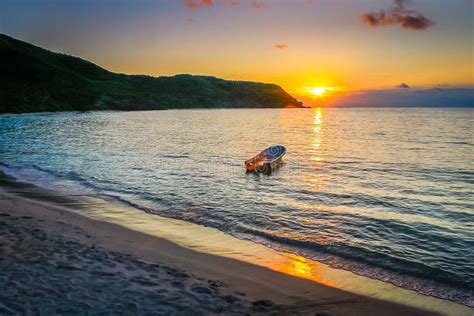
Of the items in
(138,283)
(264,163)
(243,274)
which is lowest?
(243,274)

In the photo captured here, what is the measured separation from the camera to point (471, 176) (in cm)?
2709

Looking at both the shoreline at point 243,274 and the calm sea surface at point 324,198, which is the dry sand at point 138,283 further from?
the calm sea surface at point 324,198

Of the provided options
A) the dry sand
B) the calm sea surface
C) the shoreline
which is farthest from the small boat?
the dry sand

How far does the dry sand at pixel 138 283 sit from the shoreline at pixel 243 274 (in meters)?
0.02

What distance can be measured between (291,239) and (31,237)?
7870 millimetres

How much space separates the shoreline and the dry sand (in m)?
0.02

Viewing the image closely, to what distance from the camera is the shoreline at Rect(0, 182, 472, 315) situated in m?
8.20

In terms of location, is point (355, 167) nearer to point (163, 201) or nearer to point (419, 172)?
point (419, 172)

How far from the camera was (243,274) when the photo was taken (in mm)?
9609

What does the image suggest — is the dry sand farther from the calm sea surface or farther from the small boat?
the small boat

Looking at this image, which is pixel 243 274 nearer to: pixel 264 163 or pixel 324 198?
pixel 324 198

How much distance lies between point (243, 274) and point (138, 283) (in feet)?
8.64

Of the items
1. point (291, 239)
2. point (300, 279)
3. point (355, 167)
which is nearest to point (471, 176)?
point (355, 167)

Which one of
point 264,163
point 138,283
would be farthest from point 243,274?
point 264,163
